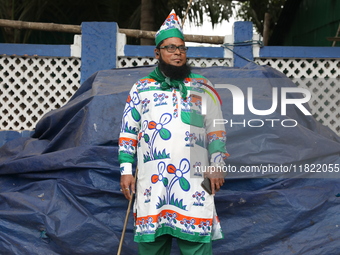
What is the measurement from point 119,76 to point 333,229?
2612 mm

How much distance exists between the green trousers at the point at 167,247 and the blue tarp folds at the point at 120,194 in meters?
0.92

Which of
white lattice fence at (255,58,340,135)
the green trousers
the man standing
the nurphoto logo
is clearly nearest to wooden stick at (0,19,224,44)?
white lattice fence at (255,58,340,135)

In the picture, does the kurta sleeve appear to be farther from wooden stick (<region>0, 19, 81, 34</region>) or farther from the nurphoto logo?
wooden stick (<region>0, 19, 81, 34</region>)

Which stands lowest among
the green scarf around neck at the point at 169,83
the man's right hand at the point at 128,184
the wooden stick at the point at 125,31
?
the man's right hand at the point at 128,184

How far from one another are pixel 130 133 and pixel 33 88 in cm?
325

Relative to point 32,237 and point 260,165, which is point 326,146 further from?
point 32,237

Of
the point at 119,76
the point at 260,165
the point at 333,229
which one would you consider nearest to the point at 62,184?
the point at 119,76

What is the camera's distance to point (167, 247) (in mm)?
3348

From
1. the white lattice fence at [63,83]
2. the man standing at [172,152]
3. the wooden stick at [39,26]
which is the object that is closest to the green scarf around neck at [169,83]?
the man standing at [172,152]

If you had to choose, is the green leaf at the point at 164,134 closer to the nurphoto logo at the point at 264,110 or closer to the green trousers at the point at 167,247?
the green trousers at the point at 167,247

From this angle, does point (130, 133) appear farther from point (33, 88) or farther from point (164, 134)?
point (33, 88)

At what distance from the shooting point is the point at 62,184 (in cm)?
442

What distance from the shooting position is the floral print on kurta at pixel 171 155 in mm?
3174

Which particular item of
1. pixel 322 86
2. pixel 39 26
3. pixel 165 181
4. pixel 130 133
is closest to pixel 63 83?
pixel 39 26
